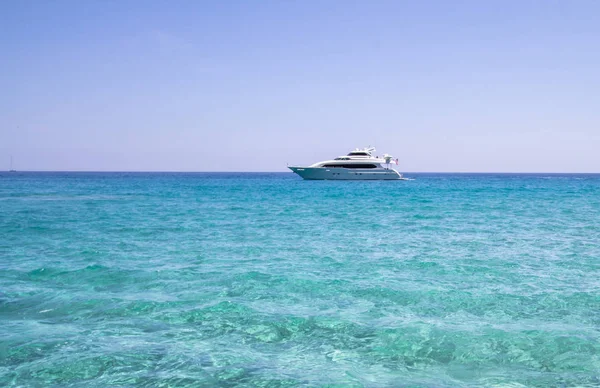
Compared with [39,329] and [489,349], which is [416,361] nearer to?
[489,349]

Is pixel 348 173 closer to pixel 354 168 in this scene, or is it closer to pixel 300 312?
pixel 354 168

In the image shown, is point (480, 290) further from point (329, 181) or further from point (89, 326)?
point (329, 181)

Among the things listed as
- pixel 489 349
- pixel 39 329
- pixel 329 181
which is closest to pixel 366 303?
pixel 489 349

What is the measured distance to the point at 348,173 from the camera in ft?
260

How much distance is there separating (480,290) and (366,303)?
246 centimetres

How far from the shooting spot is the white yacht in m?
79.0

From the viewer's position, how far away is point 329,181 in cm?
8231

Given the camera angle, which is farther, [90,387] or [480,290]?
[480,290]

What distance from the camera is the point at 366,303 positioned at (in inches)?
302

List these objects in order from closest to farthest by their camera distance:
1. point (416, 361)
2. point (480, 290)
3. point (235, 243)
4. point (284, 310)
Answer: point (416, 361) < point (284, 310) < point (480, 290) < point (235, 243)

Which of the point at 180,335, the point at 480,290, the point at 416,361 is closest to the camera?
the point at 416,361

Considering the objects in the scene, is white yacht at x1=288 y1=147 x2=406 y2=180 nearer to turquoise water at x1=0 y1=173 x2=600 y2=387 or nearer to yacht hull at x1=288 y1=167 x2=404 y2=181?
yacht hull at x1=288 y1=167 x2=404 y2=181

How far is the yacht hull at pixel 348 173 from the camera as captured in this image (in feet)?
259

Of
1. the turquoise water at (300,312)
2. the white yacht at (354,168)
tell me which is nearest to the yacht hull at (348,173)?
the white yacht at (354,168)
